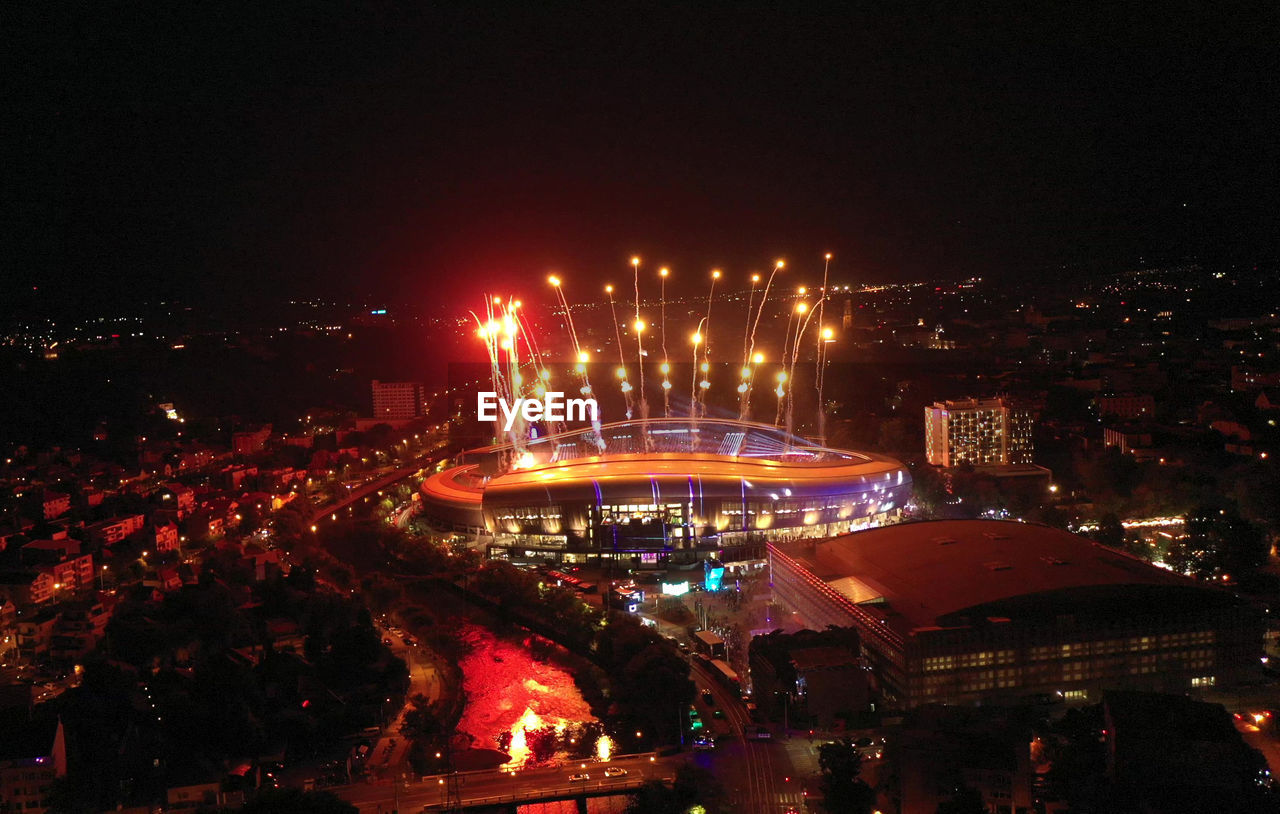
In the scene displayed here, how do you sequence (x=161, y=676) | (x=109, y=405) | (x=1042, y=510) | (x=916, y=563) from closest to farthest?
(x=161, y=676) < (x=916, y=563) < (x=1042, y=510) < (x=109, y=405)

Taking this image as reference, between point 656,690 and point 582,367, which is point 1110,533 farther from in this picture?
point 582,367

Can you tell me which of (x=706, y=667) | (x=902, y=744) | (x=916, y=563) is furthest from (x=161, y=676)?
(x=916, y=563)

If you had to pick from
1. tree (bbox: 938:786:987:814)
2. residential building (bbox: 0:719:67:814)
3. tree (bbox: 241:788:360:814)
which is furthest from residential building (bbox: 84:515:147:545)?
tree (bbox: 938:786:987:814)

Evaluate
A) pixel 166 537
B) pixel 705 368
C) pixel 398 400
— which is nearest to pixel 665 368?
pixel 705 368

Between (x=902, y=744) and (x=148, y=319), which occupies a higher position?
(x=148, y=319)

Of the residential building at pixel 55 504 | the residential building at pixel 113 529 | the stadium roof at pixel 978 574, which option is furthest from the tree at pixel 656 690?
the residential building at pixel 55 504

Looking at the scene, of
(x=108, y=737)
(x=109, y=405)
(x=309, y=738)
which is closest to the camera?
(x=108, y=737)

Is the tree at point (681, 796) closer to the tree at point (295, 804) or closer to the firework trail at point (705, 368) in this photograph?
the tree at point (295, 804)

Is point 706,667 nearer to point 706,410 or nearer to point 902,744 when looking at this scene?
point 902,744
